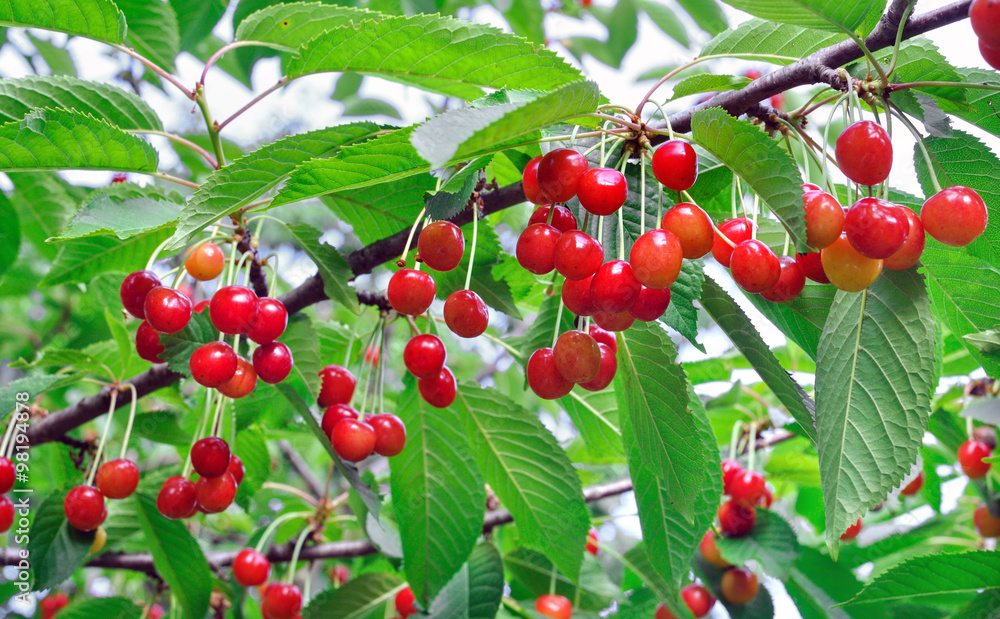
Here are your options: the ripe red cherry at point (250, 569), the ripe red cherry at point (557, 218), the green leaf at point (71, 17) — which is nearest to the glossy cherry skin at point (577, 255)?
the ripe red cherry at point (557, 218)

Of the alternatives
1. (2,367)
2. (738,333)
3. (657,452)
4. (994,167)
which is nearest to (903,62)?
(994,167)

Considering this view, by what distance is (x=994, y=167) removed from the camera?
110cm

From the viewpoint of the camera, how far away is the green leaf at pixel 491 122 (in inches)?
29.0

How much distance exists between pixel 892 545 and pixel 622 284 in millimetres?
2331

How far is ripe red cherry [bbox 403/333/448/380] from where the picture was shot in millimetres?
1379

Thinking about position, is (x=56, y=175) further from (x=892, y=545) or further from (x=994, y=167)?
(x=892, y=545)

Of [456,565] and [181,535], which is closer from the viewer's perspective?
[456,565]

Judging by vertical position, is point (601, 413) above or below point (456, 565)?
above

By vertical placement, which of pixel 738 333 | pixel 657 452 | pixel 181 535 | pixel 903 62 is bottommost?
pixel 181 535

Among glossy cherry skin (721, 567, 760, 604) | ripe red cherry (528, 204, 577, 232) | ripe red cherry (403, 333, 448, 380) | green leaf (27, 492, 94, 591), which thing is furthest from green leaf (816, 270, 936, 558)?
green leaf (27, 492, 94, 591)

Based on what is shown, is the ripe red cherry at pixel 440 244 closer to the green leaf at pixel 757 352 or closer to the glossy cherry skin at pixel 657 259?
the glossy cherry skin at pixel 657 259

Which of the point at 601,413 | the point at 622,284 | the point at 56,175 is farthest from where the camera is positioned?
the point at 56,175

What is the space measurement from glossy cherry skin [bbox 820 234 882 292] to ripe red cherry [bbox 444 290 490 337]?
0.56 m

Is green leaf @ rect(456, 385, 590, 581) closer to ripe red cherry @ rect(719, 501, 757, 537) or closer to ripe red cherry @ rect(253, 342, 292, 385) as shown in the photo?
ripe red cherry @ rect(253, 342, 292, 385)
